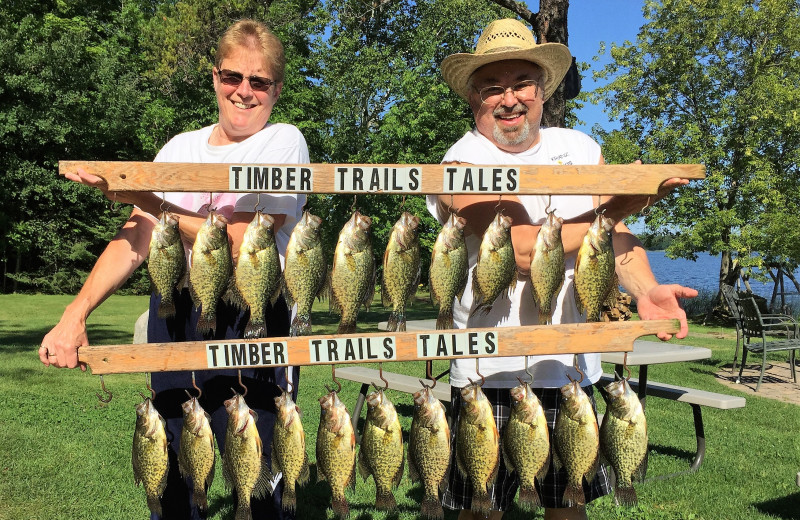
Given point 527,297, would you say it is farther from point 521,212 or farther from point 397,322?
point 397,322

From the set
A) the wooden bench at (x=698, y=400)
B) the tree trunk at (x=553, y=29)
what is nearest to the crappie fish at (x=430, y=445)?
the wooden bench at (x=698, y=400)

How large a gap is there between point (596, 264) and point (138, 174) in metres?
2.02

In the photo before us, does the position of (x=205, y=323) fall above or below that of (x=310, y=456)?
above

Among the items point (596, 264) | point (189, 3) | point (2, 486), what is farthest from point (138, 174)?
point (189, 3)

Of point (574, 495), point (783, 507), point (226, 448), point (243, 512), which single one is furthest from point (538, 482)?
point (783, 507)

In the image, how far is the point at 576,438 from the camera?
301cm

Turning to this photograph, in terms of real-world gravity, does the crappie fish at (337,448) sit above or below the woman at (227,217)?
below

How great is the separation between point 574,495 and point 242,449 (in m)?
1.57

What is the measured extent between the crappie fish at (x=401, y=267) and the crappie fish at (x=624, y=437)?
1014 mm

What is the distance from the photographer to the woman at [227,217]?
2.99 metres

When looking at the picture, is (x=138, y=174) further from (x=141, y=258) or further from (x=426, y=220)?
(x=426, y=220)

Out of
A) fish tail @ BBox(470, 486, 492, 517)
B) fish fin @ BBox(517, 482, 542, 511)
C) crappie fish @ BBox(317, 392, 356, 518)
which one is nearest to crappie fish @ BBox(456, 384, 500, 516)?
fish tail @ BBox(470, 486, 492, 517)

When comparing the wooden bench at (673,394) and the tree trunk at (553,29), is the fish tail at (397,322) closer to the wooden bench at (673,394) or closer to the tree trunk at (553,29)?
the wooden bench at (673,394)

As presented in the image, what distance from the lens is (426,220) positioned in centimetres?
1933
